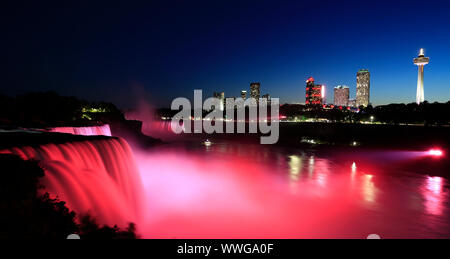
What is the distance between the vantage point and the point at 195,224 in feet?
34.9

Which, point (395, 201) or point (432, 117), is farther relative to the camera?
point (432, 117)

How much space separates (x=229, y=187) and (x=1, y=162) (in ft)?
42.2

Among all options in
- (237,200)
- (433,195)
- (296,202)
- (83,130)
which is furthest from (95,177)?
(433,195)

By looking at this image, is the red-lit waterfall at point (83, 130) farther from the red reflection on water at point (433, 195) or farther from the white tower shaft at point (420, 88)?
the white tower shaft at point (420, 88)

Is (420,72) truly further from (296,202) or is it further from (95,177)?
(95,177)

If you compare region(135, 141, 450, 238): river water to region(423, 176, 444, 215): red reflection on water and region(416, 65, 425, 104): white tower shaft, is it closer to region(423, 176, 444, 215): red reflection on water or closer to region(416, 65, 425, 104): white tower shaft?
region(423, 176, 444, 215): red reflection on water

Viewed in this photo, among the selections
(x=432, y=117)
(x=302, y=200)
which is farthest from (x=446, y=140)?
(x=302, y=200)

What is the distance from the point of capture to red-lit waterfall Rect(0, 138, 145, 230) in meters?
6.88

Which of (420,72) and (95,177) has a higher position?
(420,72)

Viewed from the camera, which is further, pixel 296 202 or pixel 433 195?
pixel 433 195

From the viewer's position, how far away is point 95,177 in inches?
329
